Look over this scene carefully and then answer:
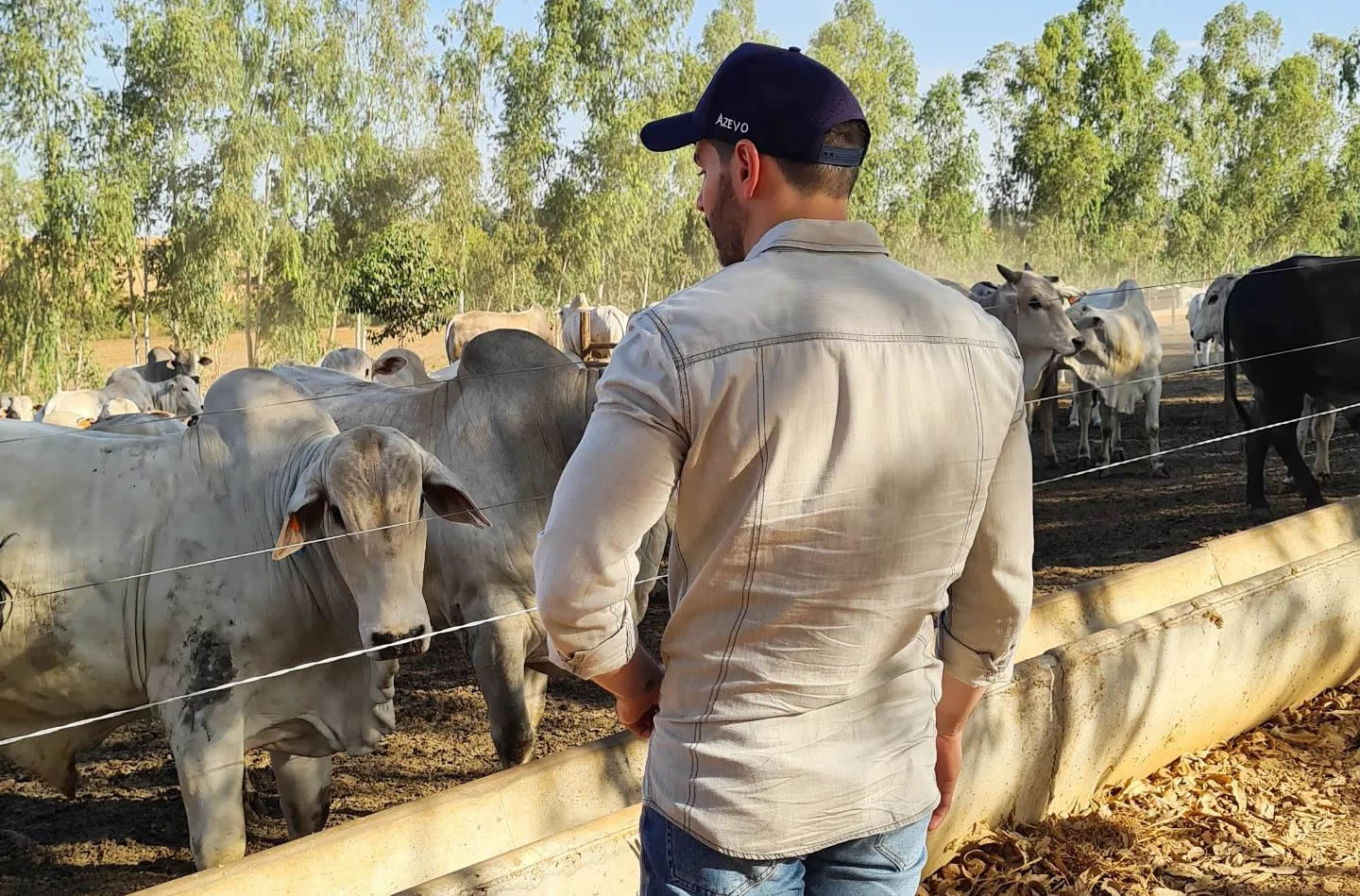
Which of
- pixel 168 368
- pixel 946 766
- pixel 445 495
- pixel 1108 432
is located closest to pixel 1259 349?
pixel 1108 432

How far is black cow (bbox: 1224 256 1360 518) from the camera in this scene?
9258 millimetres

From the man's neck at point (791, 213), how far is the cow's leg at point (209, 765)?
265cm

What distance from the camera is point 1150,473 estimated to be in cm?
1191

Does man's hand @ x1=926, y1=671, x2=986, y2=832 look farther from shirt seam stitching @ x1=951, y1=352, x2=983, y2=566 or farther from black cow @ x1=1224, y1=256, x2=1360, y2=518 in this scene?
black cow @ x1=1224, y1=256, x2=1360, y2=518

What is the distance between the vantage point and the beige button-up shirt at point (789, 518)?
1415 mm

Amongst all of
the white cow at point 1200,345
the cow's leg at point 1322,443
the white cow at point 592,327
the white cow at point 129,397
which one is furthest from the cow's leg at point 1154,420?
the white cow at point 129,397

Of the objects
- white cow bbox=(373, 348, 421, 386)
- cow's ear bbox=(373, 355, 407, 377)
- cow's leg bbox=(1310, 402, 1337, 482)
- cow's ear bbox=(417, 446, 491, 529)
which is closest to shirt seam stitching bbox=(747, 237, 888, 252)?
cow's ear bbox=(417, 446, 491, 529)

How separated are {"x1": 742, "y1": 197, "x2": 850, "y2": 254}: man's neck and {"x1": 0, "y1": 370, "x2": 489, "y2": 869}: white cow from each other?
2.25 meters

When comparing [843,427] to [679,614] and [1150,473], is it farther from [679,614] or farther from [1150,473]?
[1150,473]

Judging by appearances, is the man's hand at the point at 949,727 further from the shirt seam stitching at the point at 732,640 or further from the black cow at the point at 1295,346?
the black cow at the point at 1295,346

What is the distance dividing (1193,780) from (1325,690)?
1.15 m

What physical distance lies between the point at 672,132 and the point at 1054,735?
289 cm

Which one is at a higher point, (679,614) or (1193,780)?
(679,614)

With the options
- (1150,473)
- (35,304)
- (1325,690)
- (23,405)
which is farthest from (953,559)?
(35,304)
